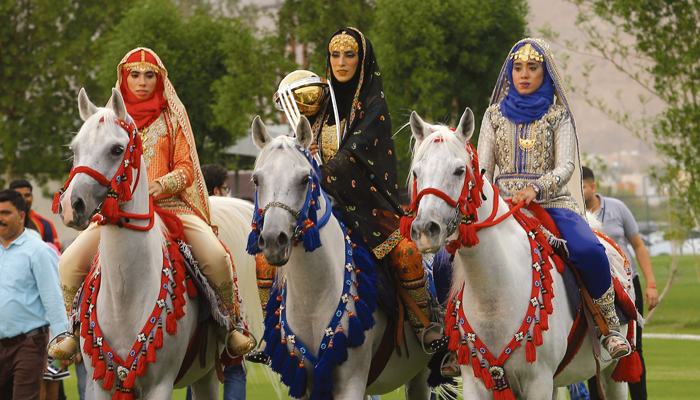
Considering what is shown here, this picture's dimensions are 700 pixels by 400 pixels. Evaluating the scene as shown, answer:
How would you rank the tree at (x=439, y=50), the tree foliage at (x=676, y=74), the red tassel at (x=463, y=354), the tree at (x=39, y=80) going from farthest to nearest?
1. the tree at (x=39, y=80)
2. the tree at (x=439, y=50)
3. the tree foliage at (x=676, y=74)
4. the red tassel at (x=463, y=354)

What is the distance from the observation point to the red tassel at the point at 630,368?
520cm

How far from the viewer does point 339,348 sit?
4348 mm

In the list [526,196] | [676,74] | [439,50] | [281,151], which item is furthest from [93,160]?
[439,50]

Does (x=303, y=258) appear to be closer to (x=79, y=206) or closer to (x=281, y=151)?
(x=281, y=151)

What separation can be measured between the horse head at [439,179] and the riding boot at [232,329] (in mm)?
1655

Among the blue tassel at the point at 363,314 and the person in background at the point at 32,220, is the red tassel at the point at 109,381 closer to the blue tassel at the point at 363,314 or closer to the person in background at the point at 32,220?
the blue tassel at the point at 363,314

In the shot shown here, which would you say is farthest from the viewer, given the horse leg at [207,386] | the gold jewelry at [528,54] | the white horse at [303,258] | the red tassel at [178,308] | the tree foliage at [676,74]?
the tree foliage at [676,74]

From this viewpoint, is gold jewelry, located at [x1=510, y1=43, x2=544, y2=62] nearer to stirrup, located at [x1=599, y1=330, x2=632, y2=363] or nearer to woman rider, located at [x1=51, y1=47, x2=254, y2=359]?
stirrup, located at [x1=599, y1=330, x2=632, y2=363]

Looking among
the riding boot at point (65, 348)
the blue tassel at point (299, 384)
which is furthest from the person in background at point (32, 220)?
the blue tassel at point (299, 384)

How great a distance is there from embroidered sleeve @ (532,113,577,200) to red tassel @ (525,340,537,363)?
92 centimetres

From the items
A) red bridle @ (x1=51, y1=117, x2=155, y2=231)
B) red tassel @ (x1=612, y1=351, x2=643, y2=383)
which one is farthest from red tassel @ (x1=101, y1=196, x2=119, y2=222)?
red tassel @ (x1=612, y1=351, x2=643, y2=383)

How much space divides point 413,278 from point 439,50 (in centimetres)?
1149

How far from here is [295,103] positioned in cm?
504

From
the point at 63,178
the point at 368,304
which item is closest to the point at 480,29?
the point at 63,178
